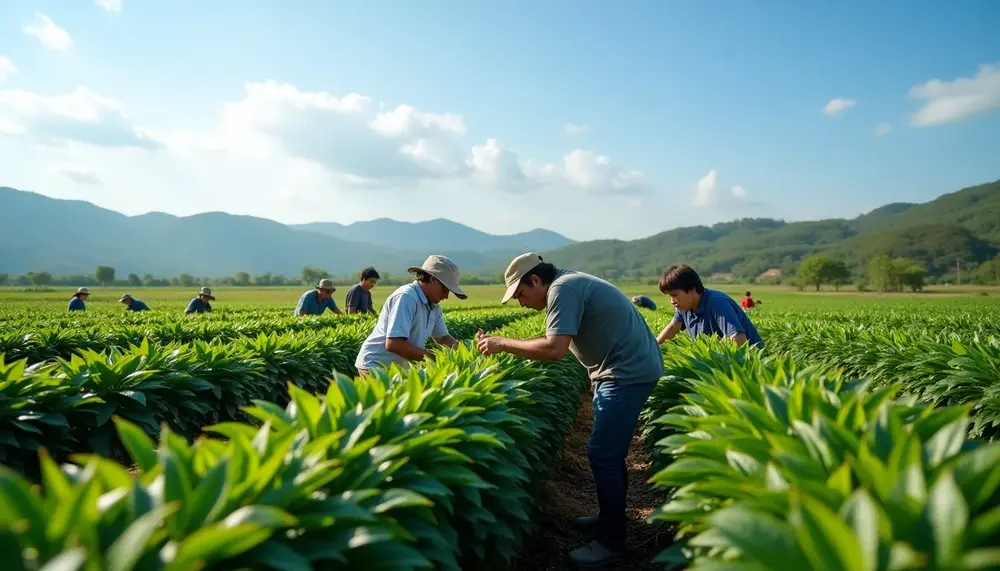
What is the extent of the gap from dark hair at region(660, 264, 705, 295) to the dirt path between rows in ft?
6.88

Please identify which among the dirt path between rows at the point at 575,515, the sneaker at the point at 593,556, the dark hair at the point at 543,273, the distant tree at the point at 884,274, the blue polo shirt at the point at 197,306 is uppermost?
the dark hair at the point at 543,273

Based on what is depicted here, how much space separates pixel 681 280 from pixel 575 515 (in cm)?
265

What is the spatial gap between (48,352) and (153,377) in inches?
198

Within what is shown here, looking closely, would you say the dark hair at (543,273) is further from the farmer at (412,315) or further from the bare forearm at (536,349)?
the farmer at (412,315)

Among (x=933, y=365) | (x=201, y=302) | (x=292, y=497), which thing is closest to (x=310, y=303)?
(x=201, y=302)

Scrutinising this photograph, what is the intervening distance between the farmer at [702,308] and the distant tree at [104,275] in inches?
7233

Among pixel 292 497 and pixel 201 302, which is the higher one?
pixel 292 497

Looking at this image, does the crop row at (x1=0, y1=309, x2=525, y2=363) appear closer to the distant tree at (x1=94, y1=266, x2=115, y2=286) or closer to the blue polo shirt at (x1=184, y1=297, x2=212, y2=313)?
the blue polo shirt at (x1=184, y1=297, x2=212, y2=313)

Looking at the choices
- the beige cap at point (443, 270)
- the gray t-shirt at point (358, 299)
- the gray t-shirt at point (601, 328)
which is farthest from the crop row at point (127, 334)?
the gray t-shirt at point (601, 328)

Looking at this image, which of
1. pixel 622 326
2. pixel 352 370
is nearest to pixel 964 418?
pixel 622 326

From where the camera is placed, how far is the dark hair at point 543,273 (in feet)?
13.1

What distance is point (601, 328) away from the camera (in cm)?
392

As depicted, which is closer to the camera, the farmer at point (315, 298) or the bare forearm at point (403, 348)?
the bare forearm at point (403, 348)

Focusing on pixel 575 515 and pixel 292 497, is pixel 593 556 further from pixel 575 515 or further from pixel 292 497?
pixel 292 497
